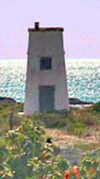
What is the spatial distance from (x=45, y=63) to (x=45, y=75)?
1.16 feet

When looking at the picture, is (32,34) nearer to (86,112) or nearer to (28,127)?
(86,112)

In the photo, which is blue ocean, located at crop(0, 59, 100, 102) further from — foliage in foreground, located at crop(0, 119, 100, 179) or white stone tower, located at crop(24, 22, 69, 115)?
foliage in foreground, located at crop(0, 119, 100, 179)

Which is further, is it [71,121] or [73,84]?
[73,84]

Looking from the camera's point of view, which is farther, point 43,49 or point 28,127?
point 43,49

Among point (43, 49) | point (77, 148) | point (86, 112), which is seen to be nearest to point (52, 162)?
point (77, 148)

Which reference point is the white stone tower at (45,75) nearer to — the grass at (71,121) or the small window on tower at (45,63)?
the small window on tower at (45,63)

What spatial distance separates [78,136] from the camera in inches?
619

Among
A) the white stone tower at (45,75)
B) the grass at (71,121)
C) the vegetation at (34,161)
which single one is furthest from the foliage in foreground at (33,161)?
the white stone tower at (45,75)

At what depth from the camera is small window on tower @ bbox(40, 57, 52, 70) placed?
70.6 ft

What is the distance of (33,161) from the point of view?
8250 mm

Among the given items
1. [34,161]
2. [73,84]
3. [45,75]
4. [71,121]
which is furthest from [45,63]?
[73,84]

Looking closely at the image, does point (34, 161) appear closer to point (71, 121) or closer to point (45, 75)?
point (71, 121)

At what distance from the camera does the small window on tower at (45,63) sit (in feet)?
70.6

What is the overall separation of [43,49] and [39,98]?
1.46m
